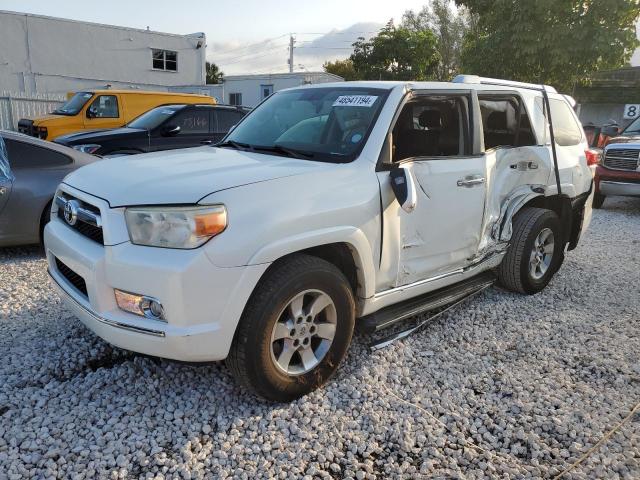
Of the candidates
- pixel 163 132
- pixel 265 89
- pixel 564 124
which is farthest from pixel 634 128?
pixel 265 89

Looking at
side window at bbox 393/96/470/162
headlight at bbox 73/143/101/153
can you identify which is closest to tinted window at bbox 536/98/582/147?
side window at bbox 393/96/470/162

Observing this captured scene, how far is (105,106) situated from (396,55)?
26497 mm

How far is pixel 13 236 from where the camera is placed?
536cm

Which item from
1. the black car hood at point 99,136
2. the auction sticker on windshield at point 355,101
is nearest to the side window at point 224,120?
the black car hood at point 99,136

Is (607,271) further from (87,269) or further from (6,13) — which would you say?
(6,13)

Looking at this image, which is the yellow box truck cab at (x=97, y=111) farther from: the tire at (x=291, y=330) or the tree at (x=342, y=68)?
the tree at (x=342, y=68)

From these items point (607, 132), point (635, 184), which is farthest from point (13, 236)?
point (607, 132)

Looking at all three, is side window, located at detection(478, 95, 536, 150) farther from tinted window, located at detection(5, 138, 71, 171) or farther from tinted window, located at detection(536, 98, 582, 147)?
tinted window, located at detection(5, 138, 71, 171)

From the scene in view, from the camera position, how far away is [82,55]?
24.9 meters

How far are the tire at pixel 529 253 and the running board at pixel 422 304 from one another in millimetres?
301

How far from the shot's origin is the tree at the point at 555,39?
44.9ft

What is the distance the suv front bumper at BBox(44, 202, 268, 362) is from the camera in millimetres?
2494

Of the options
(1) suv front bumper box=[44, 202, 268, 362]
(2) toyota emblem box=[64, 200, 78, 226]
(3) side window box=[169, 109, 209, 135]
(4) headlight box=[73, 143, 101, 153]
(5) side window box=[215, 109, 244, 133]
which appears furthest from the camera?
(5) side window box=[215, 109, 244, 133]

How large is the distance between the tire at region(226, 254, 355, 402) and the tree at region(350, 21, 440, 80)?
33.3 meters
